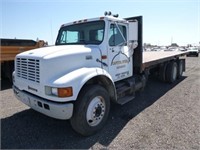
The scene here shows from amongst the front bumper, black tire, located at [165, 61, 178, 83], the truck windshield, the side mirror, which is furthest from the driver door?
black tire, located at [165, 61, 178, 83]

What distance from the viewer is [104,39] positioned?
411 centimetres

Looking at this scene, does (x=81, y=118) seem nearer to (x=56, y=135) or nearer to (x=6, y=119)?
(x=56, y=135)

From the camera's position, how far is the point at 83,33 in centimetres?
450

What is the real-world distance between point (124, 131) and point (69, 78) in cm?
170

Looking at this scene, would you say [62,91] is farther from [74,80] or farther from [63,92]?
[74,80]

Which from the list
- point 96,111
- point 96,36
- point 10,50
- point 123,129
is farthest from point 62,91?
point 10,50

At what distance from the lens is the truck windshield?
422cm

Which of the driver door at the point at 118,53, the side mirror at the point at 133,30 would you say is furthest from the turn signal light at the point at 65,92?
the side mirror at the point at 133,30

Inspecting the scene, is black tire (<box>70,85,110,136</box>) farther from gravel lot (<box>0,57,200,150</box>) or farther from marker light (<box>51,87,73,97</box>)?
marker light (<box>51,87,73,97</box>)

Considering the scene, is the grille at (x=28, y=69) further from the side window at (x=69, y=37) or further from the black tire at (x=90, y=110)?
the side window at (x=69, y=37)

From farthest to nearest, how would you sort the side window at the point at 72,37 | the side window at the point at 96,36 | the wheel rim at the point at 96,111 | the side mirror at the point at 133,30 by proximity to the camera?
1. the side mirror at the point at 133,30
2. the side window at the point at 72,37
3. the side window at the point at 96,36
4. the wheel rim at the point at 96,111

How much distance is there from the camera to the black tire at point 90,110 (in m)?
3.31

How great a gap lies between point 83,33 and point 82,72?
5.13 ft

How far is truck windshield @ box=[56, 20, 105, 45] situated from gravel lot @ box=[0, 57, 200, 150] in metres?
2.03
